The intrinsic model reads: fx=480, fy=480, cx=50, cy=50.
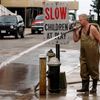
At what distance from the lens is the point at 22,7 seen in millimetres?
61562

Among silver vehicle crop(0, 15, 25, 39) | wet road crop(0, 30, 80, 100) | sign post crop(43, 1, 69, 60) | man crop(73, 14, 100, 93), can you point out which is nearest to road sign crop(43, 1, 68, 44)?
sign post crop(43, 1, 69, 60)

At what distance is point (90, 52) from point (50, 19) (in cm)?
181

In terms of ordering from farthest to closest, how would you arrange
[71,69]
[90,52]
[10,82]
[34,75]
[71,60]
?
[71,60], [71,69], [34,75], [10,82], [90,52]

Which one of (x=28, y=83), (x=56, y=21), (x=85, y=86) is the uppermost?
(x=56, y=21)

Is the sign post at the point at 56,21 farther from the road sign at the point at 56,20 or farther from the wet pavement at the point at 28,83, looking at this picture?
the wet pavement at the point at 28,83

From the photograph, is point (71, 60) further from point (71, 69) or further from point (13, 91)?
point (13, 91)

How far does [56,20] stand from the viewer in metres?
11.7

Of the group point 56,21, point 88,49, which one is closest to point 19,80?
point 56,21

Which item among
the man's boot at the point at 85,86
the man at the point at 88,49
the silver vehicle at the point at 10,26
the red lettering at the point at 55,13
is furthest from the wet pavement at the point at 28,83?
the silver vehicle at the point at 10,26

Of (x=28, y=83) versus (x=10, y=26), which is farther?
(x=10, y=26)

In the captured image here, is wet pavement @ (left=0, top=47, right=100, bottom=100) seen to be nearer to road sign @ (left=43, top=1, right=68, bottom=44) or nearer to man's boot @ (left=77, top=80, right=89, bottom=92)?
man's boot @ (left=77, top=80, right=89, bottom=92)

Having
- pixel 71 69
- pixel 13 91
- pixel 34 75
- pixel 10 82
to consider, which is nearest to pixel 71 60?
pixel 71 69

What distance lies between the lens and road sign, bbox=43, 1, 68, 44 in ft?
38.1

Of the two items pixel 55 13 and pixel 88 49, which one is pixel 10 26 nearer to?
pixel 55 13
